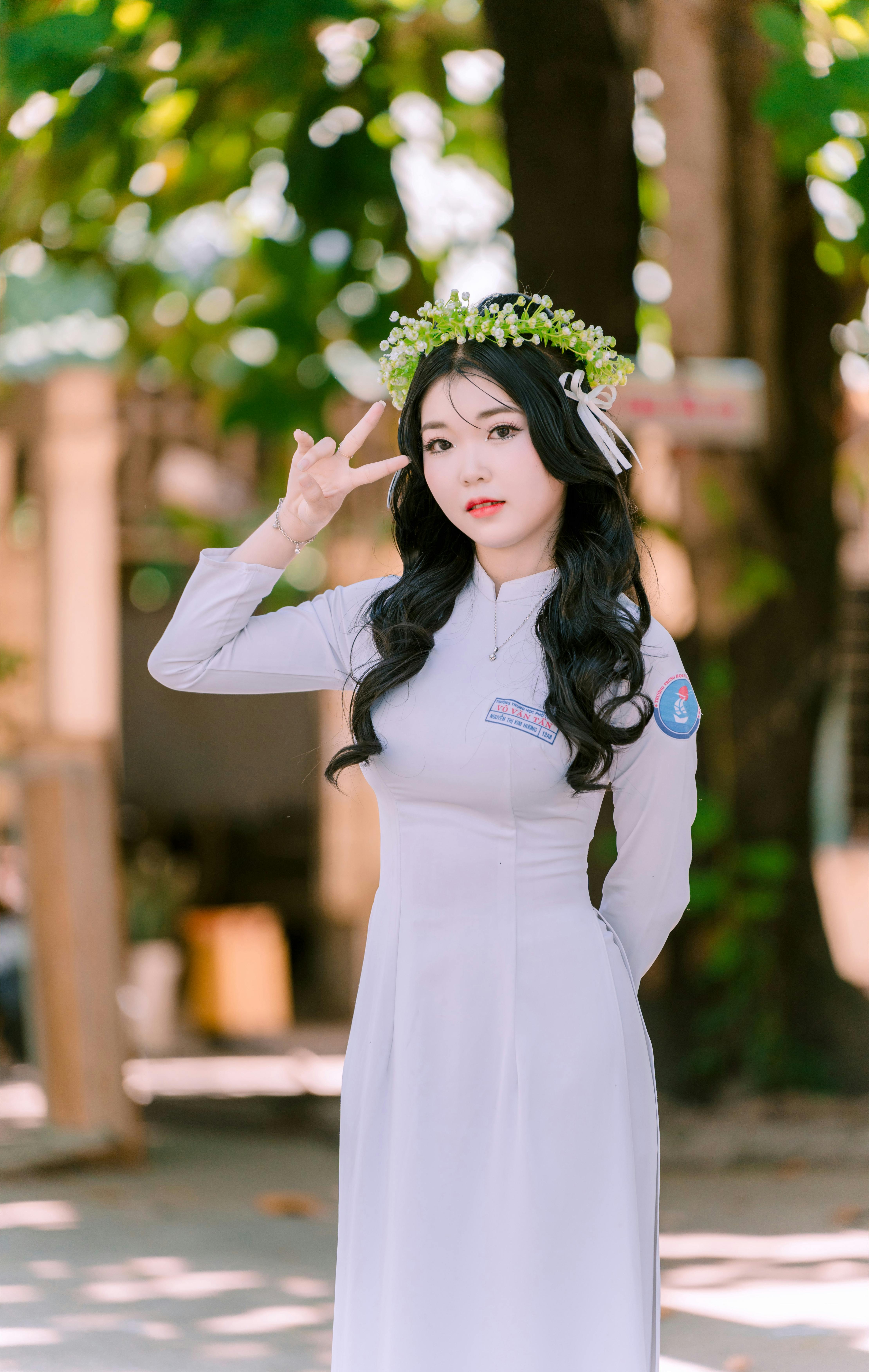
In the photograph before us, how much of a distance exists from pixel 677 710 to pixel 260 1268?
7.77 ft

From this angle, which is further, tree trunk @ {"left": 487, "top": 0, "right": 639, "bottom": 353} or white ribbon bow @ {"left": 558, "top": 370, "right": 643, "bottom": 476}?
tree trunk @ {"left": 487, "top": 0, "right": 639, "bottom": 353}

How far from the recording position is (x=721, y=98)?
192 inches

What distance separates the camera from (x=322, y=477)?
2174 mm

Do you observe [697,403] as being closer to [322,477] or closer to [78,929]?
[322,477]

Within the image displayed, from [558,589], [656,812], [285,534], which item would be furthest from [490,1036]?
[285,534]

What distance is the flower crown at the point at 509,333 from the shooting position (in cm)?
217

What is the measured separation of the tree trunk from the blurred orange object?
14.5 feet

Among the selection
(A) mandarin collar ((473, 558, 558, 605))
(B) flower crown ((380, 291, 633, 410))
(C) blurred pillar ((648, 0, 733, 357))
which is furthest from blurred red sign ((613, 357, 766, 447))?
(A) mandarin collar ((473, 558, 558, 605))

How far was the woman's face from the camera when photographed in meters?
2.14

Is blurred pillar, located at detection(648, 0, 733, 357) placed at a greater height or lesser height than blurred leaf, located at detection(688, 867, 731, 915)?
greater

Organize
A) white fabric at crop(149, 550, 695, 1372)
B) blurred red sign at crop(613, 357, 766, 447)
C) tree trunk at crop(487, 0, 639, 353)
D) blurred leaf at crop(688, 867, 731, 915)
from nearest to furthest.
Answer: white fabric at crop(149, 550, 695, 1372) → blurred red sign at crop(613, 357, 766, 447) → tree trunk at crop(487, 0, 639, 353) → blurred leaf at crop(688, 867, 731, 915)

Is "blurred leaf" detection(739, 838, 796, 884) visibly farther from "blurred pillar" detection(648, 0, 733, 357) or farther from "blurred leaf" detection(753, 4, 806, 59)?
"blurred leaf" detection(753, 4, 806, 59)

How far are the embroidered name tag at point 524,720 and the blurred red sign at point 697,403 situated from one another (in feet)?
6.86

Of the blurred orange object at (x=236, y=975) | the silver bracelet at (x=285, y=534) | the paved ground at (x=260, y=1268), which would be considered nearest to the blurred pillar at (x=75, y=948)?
the paved ground at (x=260, y=1268)
